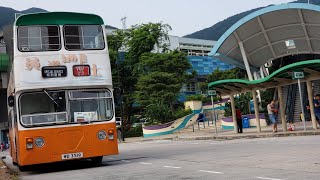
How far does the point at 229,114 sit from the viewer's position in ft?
129

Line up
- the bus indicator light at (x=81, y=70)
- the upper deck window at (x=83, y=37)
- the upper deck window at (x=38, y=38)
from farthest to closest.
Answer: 1. the upper deck window at (x=83, y=37)
2. the bus indicator light at (x=81, y=70)
3. the upper deck window at (x=38, y=38)

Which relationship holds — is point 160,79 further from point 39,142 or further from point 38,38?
point 39,142

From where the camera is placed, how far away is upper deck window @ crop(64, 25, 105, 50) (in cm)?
1434

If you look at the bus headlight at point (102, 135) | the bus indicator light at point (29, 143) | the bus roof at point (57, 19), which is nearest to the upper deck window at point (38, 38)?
the bus roof at point (57, 19)

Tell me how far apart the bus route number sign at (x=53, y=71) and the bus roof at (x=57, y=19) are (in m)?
1.43

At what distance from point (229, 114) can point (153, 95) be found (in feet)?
41.1

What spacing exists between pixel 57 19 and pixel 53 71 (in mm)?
1684

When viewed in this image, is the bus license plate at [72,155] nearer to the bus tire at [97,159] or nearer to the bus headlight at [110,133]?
the bus headlight at [110,133]

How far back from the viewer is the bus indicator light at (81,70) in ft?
46.6

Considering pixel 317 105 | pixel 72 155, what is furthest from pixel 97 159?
pixel 317 105

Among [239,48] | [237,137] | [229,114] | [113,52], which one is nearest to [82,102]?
[237,137]

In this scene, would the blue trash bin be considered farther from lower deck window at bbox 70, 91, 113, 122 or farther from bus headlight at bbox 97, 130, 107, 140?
bus headlight at bbox 97, 130, 107, 140

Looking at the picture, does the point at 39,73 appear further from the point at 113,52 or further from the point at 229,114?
the point at 113,52

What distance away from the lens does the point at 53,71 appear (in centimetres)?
1399
